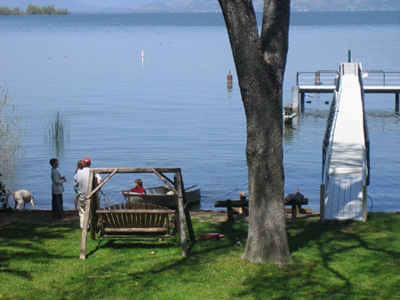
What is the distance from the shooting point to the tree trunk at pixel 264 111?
10.6m

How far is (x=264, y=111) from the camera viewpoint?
10.8m

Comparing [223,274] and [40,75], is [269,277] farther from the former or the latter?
[40,75]

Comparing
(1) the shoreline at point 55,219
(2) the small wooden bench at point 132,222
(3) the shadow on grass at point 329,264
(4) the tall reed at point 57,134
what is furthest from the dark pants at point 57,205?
Answer: (4) the tall reed at point 57,134

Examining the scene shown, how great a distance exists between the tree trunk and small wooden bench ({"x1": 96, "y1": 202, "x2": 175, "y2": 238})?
183cm

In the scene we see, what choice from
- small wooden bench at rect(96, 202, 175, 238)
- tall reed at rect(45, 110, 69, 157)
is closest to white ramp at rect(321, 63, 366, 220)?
small wooden bench at rect(96, 202, 175, 238)

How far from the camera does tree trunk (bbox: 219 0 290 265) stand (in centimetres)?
1062

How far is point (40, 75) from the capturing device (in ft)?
214

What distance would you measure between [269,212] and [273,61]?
251 centimetres

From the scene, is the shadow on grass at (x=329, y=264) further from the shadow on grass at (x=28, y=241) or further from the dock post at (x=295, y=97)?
the dock post at (x=295, y=97)

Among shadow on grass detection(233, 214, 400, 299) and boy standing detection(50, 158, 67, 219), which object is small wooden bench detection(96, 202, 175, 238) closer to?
shadow on grass detection(233, 214, 400, 299)

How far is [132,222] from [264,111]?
3.29 meters

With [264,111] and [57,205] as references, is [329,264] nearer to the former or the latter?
[264,111]

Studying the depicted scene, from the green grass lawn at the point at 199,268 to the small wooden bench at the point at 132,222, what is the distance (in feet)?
1.23

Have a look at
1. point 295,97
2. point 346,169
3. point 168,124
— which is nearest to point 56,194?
point 346,169
